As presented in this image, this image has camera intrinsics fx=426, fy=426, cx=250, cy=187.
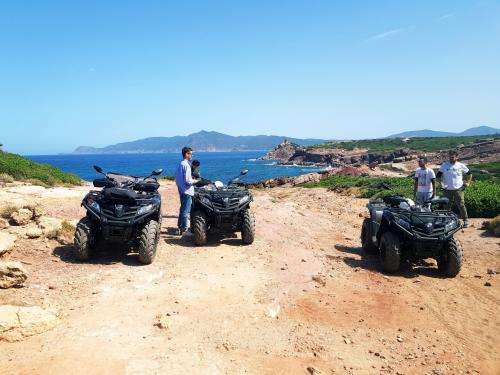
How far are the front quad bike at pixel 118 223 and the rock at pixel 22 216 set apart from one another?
187 centimetres

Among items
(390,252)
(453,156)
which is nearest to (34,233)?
(390,252)

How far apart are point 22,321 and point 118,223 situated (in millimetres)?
2806

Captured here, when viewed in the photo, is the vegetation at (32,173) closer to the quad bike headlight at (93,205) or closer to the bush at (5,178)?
the bush at (5,178)

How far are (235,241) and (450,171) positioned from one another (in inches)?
237

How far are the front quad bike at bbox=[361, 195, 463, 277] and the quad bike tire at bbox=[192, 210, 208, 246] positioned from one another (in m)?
3.76

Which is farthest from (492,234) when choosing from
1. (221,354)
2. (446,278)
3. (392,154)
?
(392,154)

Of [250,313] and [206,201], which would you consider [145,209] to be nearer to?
[206,201]

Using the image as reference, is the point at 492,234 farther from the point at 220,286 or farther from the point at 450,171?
the point at 220,286

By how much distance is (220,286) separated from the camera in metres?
7.14

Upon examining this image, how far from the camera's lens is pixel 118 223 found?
7633 mm

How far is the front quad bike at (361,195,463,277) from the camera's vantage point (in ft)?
26.4

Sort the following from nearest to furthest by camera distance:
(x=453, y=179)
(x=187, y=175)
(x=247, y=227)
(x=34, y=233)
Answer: (x=34, y=233) < (x=247, y=227) < (x=187, y=175) < (x=453, y=179)

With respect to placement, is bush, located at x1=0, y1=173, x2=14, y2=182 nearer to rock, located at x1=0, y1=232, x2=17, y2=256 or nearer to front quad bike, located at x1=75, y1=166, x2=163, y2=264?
rock, located at x1=0, y1=232, x2=17, y2=256

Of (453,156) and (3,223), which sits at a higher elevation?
(453,156)
